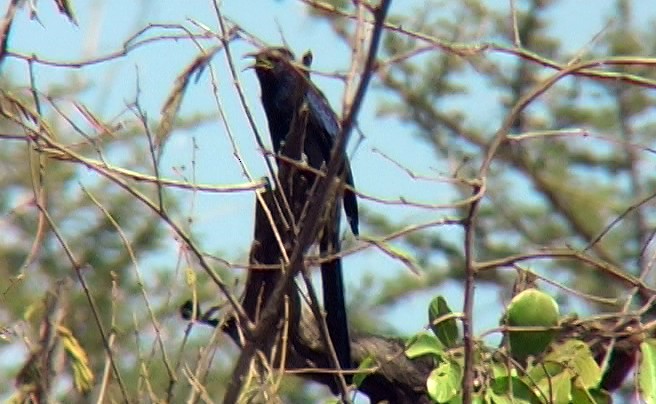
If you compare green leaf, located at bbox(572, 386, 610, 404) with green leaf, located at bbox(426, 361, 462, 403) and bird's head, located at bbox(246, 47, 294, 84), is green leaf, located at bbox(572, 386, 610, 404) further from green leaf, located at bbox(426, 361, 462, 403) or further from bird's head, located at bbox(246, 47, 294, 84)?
bird's head, located at bbox(246, 47, 294, 84)

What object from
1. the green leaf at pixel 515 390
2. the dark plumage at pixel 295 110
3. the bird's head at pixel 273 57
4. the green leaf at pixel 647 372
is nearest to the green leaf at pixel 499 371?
the green leaf at pixel 515 390

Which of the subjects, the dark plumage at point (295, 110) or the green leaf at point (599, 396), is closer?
the green leaf at point (599, 396)

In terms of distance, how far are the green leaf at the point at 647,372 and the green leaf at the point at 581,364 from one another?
0.09m

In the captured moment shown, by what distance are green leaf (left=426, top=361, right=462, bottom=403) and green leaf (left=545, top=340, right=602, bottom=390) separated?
200 mm

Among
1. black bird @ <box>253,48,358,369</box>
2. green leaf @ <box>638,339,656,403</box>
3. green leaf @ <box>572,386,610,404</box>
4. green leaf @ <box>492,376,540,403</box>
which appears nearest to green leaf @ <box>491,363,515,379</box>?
green leaf @ <box>492,376,540,403</box>

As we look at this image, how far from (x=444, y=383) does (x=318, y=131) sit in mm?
1603

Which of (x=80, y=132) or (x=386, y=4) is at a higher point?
(x=386, y=4)

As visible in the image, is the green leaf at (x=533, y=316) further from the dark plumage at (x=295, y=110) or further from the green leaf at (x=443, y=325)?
the dark plumage at (x=295, y=110)

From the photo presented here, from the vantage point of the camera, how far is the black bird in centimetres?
256

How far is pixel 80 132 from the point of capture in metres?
2.46

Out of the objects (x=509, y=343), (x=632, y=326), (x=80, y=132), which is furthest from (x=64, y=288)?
(x=632, y=326)

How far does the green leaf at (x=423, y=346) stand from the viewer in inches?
95.8

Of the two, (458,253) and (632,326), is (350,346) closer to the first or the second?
(632,326)

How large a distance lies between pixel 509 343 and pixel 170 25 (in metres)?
0.86
